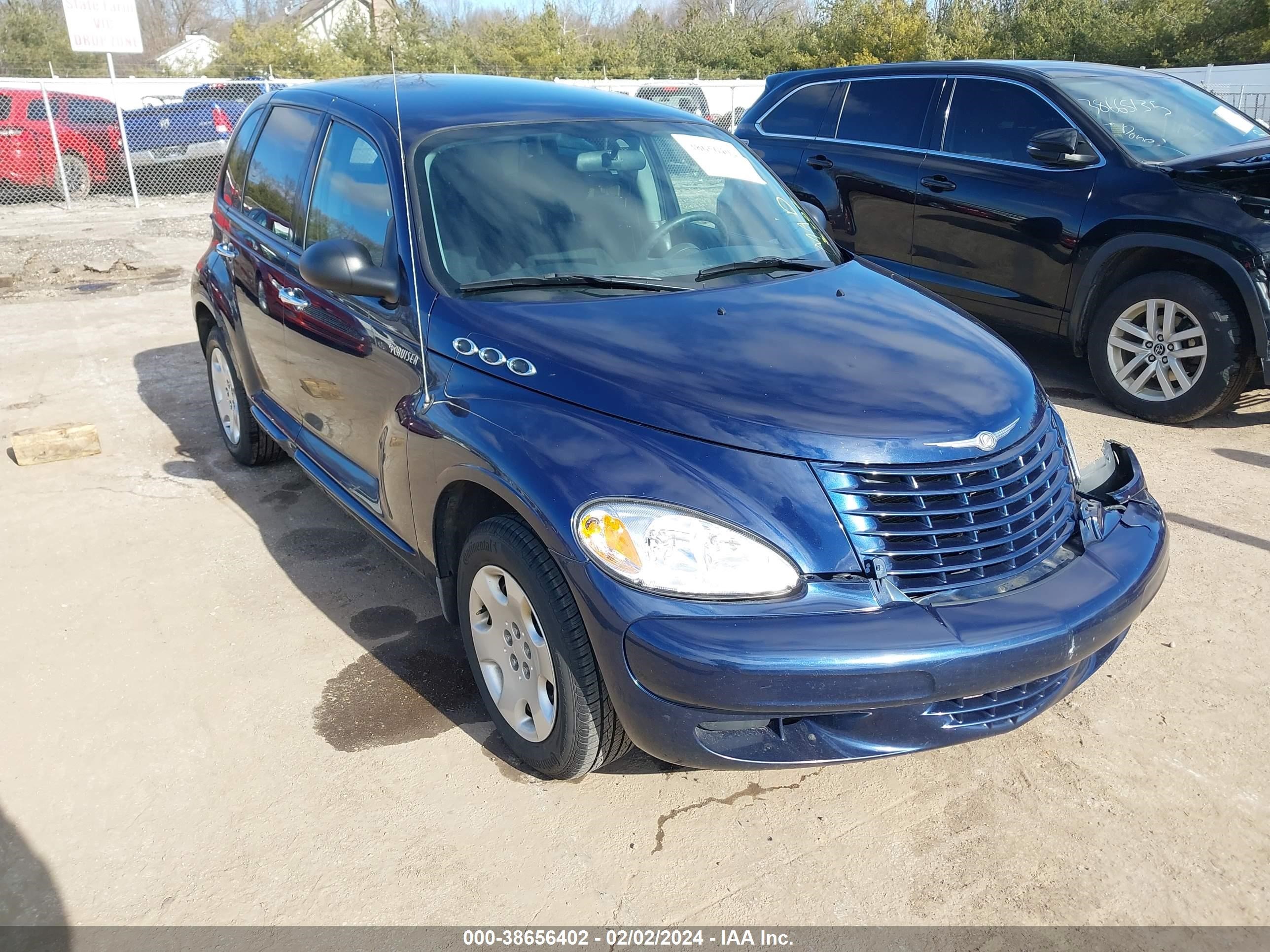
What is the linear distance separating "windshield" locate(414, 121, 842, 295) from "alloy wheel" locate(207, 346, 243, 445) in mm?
2325

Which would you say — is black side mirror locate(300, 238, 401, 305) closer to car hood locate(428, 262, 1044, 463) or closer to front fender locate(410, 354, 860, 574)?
car hood locate(428, 262, 1044, 463)

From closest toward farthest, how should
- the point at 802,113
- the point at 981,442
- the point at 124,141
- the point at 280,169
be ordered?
the point at 981,442, the point at 280,169, the point at 802,113, the point at 124,141

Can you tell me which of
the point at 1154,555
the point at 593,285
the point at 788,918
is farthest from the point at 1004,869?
the point at 593,285

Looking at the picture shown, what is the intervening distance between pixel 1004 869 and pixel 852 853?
384 millimetres

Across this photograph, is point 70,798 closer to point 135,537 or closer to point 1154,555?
point 135,537

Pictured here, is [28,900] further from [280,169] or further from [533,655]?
[280,169]

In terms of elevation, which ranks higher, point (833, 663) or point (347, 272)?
point (347, 272)

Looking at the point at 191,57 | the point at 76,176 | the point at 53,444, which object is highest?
the point at 191,57

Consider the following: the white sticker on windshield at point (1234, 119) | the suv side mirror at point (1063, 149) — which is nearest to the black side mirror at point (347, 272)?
the suv side mirror at point (1063, 149)

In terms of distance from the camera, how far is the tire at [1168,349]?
210 inches

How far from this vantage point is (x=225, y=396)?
5305 millimetres

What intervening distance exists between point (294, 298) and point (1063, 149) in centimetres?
436

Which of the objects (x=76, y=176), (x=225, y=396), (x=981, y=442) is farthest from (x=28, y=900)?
(x=76, y=176)

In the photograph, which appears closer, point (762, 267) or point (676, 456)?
point (676, 456)
